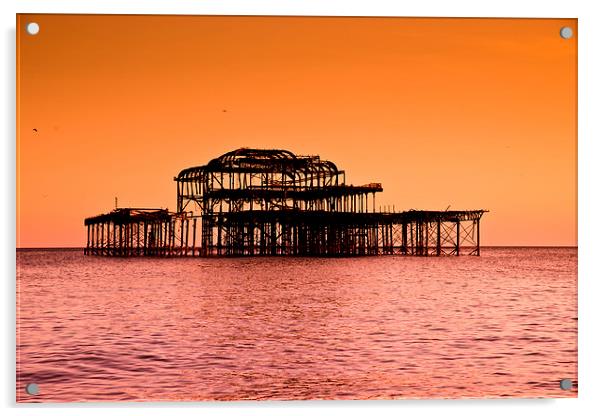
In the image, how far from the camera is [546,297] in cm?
2069

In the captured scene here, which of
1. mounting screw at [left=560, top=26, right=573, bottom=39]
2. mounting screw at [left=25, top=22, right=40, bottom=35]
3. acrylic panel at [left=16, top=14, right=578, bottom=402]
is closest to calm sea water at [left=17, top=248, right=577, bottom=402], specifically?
acrylic panel at [left=16, top=14, right=578, bottom=402]

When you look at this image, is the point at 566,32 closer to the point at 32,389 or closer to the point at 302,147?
the point at 302,147

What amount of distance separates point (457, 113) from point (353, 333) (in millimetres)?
4300

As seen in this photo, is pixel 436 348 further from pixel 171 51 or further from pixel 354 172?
pixel 171 51

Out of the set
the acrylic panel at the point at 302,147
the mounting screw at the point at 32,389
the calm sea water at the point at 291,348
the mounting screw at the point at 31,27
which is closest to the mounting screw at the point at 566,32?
the acrylic panel at the point at 302,147

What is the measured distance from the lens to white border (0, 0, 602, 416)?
10.3m

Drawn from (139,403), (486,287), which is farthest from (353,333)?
(486,287)
